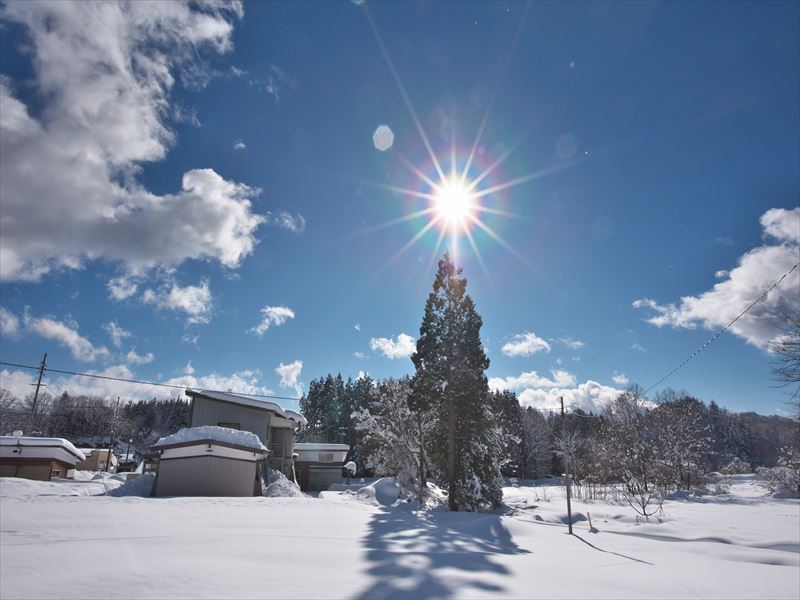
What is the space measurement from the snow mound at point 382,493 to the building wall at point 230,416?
685cm

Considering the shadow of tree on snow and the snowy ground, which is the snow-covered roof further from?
the shadow of tree on snow

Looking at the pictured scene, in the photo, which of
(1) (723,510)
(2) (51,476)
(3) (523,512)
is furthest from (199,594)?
(1) (723,510)

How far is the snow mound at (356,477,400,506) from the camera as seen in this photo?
26.3 meters

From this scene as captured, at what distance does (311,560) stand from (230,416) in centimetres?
2241

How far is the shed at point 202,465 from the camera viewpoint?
63.1 feet

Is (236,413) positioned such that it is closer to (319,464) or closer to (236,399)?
(236,399)

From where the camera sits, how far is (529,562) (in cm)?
902

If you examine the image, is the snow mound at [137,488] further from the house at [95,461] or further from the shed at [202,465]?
the house at [95,461]

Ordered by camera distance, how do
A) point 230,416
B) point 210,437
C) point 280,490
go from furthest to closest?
point 230,416 → point 280,490 → point 210,437

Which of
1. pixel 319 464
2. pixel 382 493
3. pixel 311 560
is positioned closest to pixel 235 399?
pixel 382 493

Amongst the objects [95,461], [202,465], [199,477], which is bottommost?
[95,461]

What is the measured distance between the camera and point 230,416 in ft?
88.0

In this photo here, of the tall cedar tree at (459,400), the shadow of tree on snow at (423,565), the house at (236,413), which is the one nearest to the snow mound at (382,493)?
the tall cedar tree at (459,400)

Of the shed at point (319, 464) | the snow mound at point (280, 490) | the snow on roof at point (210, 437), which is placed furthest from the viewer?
the shed at point (319, 464)
